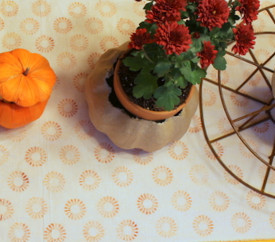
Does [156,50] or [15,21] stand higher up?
[156,50]

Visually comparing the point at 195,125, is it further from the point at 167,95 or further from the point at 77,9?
the point at 77,9

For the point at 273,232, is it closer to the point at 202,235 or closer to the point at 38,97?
the point at 202,235

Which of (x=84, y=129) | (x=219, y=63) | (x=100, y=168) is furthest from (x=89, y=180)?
(x=219, y=63)

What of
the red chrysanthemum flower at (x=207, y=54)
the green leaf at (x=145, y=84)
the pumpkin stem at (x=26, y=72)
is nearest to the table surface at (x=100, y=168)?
the pumpkin stem at (x=26, y=72)

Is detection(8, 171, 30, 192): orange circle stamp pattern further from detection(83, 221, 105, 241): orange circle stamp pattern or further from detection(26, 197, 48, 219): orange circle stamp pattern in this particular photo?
detection(83, 221, 105, 241): orange circle stamp pattern

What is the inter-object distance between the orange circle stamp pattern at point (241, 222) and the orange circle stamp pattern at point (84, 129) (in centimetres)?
49

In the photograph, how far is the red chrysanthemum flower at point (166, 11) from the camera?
0.71 m

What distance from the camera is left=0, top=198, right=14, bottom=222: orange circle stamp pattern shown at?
3.25ft

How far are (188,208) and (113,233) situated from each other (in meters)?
0.23

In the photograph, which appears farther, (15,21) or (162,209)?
(15,21)

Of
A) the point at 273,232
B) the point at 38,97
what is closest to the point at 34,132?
the point at 38,97

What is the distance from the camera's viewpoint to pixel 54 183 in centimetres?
104

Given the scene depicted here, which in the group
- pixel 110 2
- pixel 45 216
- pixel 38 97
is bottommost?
pixel 45 216

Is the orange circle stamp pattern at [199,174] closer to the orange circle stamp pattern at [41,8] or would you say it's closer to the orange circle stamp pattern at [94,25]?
the orange circle stamp pattern at [94,25]
